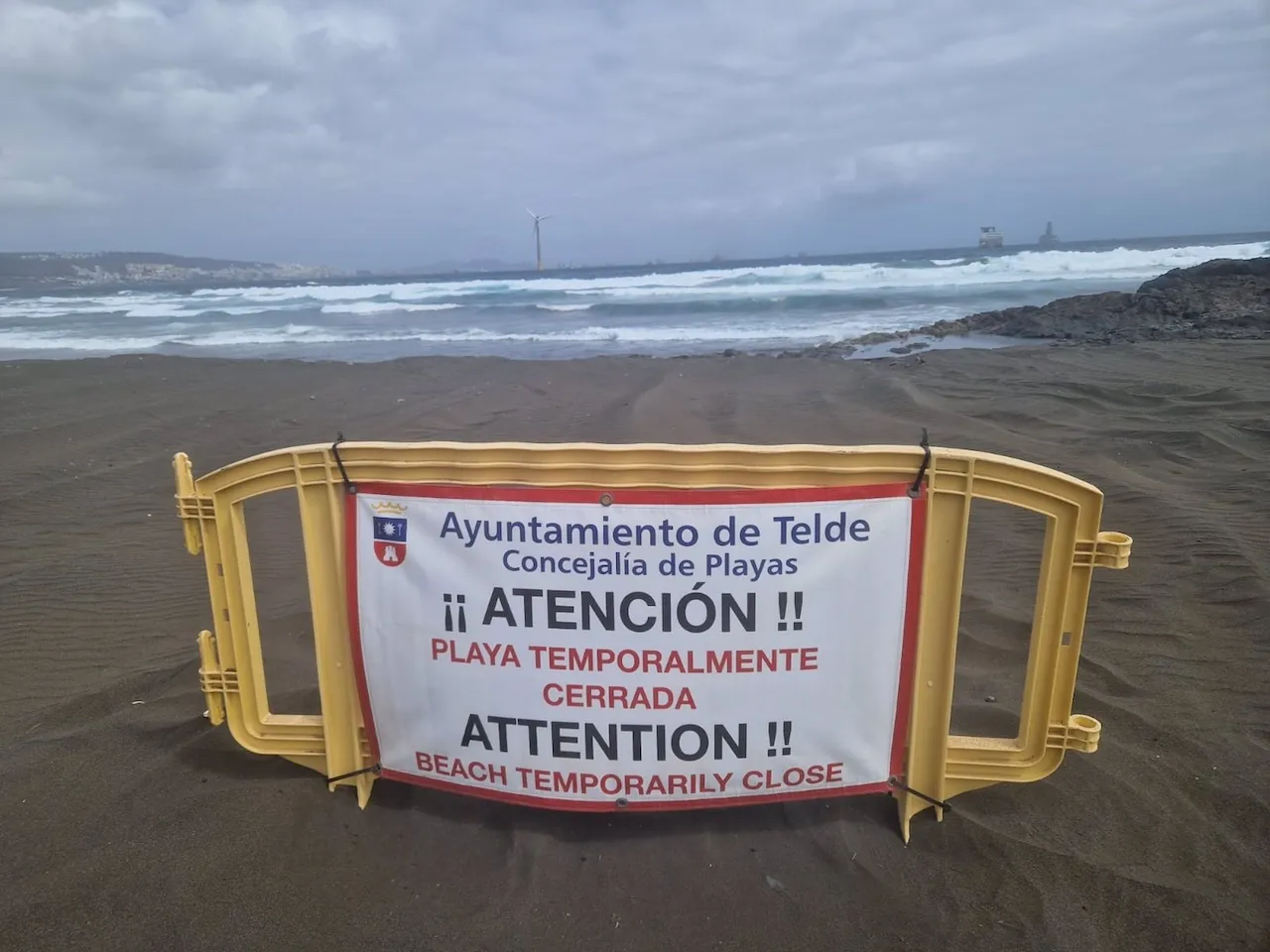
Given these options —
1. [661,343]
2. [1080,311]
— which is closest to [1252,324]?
[1080,311]

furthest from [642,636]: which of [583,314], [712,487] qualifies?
[583,314]

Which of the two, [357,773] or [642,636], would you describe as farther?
→ [357,773]

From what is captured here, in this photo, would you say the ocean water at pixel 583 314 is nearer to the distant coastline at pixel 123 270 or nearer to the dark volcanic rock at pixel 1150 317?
the dark volcanic rock at pixel 1150 317

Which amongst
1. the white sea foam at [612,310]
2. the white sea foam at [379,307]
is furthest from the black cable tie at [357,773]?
the white sea foam at [379,307]

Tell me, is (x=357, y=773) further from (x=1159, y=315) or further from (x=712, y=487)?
(x=1159, y=315)

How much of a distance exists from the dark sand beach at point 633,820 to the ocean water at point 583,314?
49.7ft

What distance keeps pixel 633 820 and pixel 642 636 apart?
2.45 feet

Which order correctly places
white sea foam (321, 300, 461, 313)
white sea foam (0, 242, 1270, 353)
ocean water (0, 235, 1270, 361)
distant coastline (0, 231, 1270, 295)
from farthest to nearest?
1. distant coastline (0, 231, 1270, 295)
2. white sea foam (321, 300, 461, 313)
3. white sea foam (0, 242, 1270, 353)
4. ocean water (0, 235, 1270, 361)

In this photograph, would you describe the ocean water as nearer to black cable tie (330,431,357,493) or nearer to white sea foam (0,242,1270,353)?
white sea foam (0,242,1270,353)

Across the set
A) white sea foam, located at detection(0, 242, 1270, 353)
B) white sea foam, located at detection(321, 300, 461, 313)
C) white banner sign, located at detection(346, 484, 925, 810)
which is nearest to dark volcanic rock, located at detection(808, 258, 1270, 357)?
white sea foam, located at detection(0, 242, 1270, 353)

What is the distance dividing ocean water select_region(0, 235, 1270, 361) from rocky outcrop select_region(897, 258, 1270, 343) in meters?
3.41

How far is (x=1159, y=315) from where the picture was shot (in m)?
18.5

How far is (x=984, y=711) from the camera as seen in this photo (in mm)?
3432

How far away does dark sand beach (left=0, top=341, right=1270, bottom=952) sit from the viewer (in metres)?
2.33
